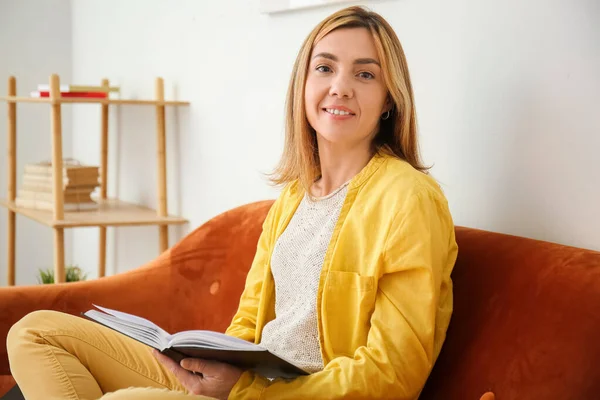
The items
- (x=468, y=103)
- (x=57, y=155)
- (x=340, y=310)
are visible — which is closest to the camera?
(x=340, y=310)

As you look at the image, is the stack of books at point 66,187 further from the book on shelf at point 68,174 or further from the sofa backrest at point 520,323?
the sofa backrest at point 520,323

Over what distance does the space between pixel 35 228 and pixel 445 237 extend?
10.4ft

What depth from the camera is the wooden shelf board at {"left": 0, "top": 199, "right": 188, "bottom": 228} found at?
2.82 m

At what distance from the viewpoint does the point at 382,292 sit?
1378 mm

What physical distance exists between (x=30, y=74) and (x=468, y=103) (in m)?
2.94

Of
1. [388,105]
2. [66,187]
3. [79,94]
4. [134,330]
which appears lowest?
[134,330]

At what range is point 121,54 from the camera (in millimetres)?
3627

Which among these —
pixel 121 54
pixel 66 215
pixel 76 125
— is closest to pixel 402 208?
pixel 66 215

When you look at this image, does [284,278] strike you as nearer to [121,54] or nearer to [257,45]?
[257,45]

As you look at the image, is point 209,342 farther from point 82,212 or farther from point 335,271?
point 82,212

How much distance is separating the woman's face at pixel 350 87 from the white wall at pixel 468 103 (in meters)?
0.22

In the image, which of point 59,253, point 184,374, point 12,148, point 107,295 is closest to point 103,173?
point 12,148

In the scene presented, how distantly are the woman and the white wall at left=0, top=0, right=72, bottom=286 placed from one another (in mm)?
2575

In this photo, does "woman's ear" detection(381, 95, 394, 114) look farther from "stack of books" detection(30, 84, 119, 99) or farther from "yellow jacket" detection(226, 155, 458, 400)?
"stack of books" detection(30, 84, 119, 99)
